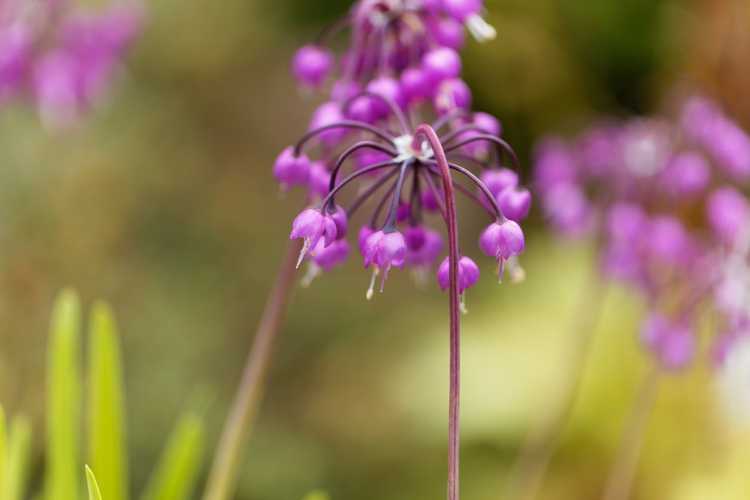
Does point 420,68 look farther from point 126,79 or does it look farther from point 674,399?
point 126,79

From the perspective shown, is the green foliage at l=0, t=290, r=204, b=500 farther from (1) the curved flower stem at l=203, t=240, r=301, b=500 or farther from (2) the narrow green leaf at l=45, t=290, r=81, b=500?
(1) the curved flower stem at l=203, t=240, r=301, b=500

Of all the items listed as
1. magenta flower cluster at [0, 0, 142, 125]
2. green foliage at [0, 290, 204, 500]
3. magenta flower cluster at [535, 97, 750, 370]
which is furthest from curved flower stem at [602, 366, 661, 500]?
magenta flower cluster at [0, 0, 142, 125]

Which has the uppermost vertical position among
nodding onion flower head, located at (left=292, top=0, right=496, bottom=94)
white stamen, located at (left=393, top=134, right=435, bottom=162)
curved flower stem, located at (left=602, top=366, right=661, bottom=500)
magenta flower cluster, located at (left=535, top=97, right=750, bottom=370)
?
magenta flower cluster, located at (left=535, top=97, right=750, bottom=370)

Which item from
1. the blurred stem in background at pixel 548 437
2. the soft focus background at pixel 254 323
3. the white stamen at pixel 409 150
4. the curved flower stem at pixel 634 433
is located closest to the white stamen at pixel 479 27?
the white stamen at pixel 409 150

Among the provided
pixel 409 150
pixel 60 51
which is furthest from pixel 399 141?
pixel 60 51

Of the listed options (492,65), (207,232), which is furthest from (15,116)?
(492,65)

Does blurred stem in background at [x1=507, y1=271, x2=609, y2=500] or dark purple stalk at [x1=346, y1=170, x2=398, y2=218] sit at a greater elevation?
blurred stem in background at [x1=507, y1=271, x2=609, y2=500]
